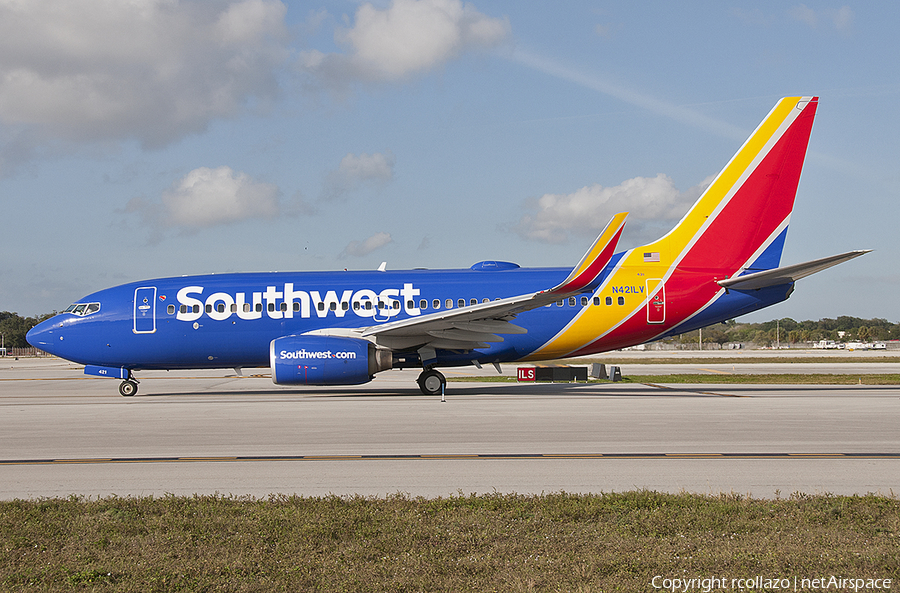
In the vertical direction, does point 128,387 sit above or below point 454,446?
above

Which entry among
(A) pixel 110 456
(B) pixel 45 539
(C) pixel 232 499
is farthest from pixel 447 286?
(B) pixel 45 539

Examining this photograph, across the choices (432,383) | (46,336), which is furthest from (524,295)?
(46,336)

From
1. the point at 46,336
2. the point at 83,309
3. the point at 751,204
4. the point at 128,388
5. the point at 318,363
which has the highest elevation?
the point at 751,204

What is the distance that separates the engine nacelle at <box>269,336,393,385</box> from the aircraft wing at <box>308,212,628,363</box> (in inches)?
53.5

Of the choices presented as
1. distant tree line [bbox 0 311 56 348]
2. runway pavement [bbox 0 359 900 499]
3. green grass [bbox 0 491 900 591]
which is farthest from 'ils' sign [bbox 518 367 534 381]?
distant tree line [bbox 0 311 56 348]

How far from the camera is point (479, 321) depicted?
71.7ft

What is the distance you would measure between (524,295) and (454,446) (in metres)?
11.8

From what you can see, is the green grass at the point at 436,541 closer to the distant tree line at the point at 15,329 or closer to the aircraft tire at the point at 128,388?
the aircraft tire at the point at 128,388

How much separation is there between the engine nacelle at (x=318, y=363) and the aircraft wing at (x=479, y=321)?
4.46 ft

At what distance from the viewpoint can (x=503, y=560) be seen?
5484mm

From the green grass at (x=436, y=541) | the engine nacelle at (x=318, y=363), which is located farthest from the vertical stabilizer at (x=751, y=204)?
the green grass at (x=436, y=541)

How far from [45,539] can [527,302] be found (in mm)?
15878

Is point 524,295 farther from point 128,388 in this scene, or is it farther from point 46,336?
point 46,336

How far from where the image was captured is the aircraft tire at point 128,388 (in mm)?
23609
